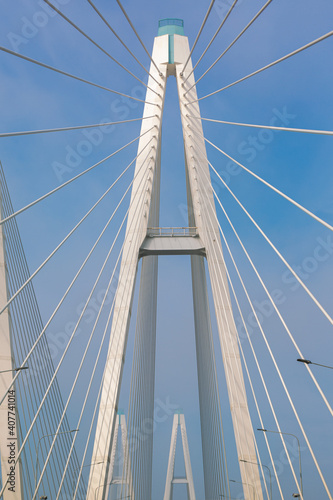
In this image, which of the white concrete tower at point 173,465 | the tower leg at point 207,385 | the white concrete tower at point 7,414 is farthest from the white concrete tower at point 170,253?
the white concrete tower at point 173,465

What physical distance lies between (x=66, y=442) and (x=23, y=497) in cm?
370

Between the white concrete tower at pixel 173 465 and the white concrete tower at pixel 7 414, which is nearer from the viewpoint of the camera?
the white concrete tower at pixel 7 414

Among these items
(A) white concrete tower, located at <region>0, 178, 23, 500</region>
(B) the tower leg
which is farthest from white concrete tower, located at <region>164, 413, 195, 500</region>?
(A) white concrete tower, located at <region>0, 178, 23, 500</region>

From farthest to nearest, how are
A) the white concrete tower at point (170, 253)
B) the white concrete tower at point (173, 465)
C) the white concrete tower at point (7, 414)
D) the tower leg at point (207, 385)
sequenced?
the white concrete tower at point (173, 465) < the tower leg at point (207, 385) < the white concrete tower at point (170, 253) < the white concrete tower at point (7, 414)

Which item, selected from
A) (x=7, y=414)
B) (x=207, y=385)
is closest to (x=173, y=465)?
(x=207, y=385)

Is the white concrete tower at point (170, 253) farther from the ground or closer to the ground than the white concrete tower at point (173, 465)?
closer to the ground

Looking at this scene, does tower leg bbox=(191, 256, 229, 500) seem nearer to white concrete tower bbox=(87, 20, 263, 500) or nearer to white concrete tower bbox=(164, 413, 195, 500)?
white concrete tower bbox=(87, 20, 263, 500)

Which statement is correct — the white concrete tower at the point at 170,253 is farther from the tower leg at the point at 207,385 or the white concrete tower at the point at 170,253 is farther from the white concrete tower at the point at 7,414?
the white concrete tower at the point at 7,414

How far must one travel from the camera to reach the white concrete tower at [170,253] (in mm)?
13953

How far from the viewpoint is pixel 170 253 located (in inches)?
717

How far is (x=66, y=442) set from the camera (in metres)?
13.8

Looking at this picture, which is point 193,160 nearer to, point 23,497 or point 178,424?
point 23,497

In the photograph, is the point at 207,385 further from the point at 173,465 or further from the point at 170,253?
the point at 173,465

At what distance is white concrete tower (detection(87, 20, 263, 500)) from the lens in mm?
13953
